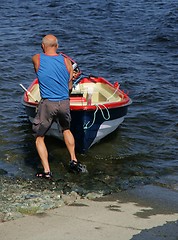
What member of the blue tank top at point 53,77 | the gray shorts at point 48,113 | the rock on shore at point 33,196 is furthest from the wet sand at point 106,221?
the blue tank top at point 53,77

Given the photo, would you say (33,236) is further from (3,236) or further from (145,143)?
(145,143)

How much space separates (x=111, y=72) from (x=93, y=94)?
4999 millimetres

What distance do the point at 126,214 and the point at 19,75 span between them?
32.5 ft

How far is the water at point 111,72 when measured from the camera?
10.1m

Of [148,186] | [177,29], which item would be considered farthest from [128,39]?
[148,186]

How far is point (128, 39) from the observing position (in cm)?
2164

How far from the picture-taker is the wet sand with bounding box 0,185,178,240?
6.55m

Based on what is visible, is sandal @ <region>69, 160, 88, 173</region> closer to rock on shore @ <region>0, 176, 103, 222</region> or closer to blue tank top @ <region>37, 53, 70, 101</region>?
rock on shore @ <region>0, 176, 103, 222</region>

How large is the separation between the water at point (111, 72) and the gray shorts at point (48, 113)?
0.92m

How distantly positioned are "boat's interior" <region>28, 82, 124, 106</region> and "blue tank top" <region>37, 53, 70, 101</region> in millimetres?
2174

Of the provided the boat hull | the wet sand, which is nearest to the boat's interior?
the boat hull

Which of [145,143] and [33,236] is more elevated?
[33,236]

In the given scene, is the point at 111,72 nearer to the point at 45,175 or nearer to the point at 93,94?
the point at 93,94

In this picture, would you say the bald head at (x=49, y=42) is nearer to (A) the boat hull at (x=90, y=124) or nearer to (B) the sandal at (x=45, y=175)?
(A) the boat hull at (x=90, y=124)
